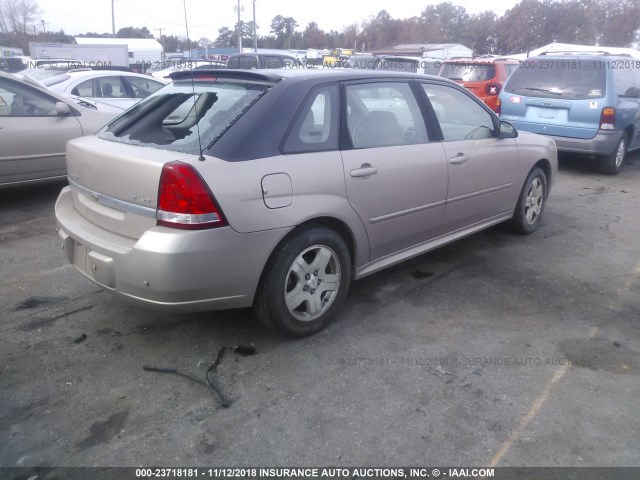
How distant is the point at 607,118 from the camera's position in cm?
783

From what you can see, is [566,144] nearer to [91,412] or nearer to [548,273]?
[548,273]

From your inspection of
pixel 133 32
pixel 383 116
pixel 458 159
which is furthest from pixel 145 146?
pixel 133 32

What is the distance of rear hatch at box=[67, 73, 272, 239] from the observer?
2859 mm

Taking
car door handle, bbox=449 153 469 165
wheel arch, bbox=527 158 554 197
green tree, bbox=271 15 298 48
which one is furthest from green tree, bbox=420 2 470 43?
car door handle, bbox=449 153 469 165

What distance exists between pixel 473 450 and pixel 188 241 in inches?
65.9

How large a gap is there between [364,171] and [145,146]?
1339mm

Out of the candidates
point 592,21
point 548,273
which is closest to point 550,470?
point 548,273

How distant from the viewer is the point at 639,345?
3377 mm

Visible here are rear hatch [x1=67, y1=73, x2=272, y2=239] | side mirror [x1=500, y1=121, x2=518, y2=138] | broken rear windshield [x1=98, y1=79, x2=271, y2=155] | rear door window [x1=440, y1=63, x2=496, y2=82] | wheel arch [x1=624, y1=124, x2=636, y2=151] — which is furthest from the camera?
rear door window [x1=440, y1=63, x2=496, y2=82]

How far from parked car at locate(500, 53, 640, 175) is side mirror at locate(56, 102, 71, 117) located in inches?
251

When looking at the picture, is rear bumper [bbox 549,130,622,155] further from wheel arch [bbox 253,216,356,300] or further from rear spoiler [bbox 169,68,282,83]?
rear spoiler [bbox 169,68,282,83]

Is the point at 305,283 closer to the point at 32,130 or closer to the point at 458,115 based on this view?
the point at 458,115

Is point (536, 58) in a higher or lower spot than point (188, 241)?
higher

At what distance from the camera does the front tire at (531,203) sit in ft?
17.2
